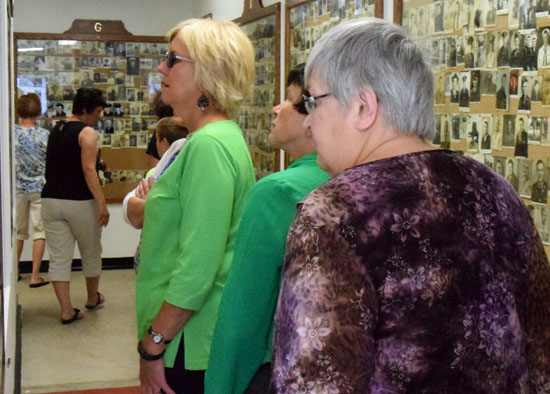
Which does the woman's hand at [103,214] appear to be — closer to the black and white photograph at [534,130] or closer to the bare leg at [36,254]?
the bare leg at [36,254]

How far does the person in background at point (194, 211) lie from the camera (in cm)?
200

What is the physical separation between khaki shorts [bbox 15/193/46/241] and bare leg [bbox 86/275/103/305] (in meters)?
0.91

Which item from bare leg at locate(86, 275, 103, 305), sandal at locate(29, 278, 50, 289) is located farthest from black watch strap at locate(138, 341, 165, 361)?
sandal at locate(29, 278, 50, 289)

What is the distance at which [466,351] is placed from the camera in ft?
3.71

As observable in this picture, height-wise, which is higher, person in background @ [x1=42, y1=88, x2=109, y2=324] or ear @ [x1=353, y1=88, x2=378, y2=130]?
ear @ [x1=353, y1=88, x2=378, y2=130]

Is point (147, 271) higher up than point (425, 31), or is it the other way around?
point (425, 31)

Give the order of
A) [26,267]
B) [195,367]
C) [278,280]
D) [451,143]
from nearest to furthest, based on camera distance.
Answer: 1. [278,280]
2. [195,367]
3. [451,143]
4. [26,267]

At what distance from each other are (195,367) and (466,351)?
1.10 meters

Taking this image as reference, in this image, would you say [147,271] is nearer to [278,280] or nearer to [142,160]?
[278,280]

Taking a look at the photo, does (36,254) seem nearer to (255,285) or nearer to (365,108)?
(255,285)

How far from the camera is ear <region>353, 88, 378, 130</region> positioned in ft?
3.86

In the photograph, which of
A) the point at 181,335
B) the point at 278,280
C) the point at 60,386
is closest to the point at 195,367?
the point at 181,335

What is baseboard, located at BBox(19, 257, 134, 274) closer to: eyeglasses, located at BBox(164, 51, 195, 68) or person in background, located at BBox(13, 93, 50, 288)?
person in background, located at BBox(13, 93, 50, 288)

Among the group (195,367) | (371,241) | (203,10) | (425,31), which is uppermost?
(203,10)
